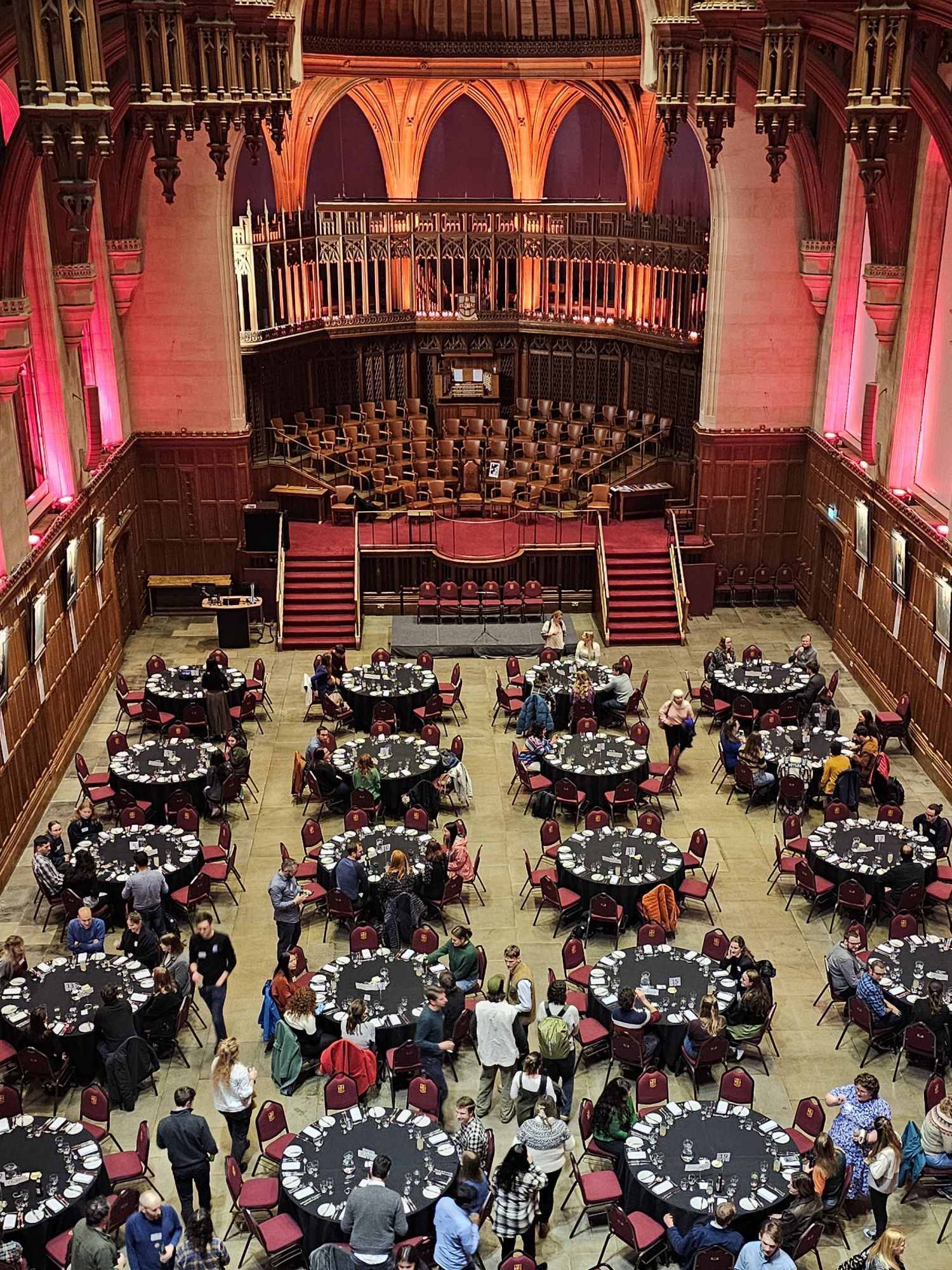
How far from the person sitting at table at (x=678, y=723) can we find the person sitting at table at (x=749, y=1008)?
6235 mm

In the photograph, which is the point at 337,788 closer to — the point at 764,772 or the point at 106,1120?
the point at 764,772

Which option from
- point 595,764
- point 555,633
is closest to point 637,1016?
point 595,764

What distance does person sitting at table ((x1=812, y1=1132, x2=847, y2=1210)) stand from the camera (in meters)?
10.6

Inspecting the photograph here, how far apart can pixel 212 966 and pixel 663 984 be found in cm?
429

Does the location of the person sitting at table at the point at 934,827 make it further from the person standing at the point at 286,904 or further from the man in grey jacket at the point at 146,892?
the man in grey jacket at the point at 146,892

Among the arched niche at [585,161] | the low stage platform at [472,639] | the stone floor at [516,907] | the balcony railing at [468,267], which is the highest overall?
the arched niche at [585,161]

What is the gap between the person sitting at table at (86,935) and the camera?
14.0 m

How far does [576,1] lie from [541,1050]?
74.4 feet

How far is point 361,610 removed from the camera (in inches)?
1013

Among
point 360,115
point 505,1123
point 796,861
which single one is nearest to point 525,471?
point 360,115

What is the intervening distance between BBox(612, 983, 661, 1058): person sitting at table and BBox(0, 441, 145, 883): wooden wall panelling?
7998 millimetres

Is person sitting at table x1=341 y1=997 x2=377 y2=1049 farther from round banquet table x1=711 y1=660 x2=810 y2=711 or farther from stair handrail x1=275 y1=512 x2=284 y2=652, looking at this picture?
stair handrail x1=275 y1=512 x2=284 y2=652

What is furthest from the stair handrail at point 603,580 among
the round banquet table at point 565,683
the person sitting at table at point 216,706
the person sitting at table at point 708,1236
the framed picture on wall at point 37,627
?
the person sitting at table at point 708,1236

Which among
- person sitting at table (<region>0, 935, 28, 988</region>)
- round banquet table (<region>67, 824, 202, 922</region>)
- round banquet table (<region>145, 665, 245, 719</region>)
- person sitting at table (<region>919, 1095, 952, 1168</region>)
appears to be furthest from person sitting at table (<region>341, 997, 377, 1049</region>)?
round banquet table (<region>145, 665, 245, 719</region>)
